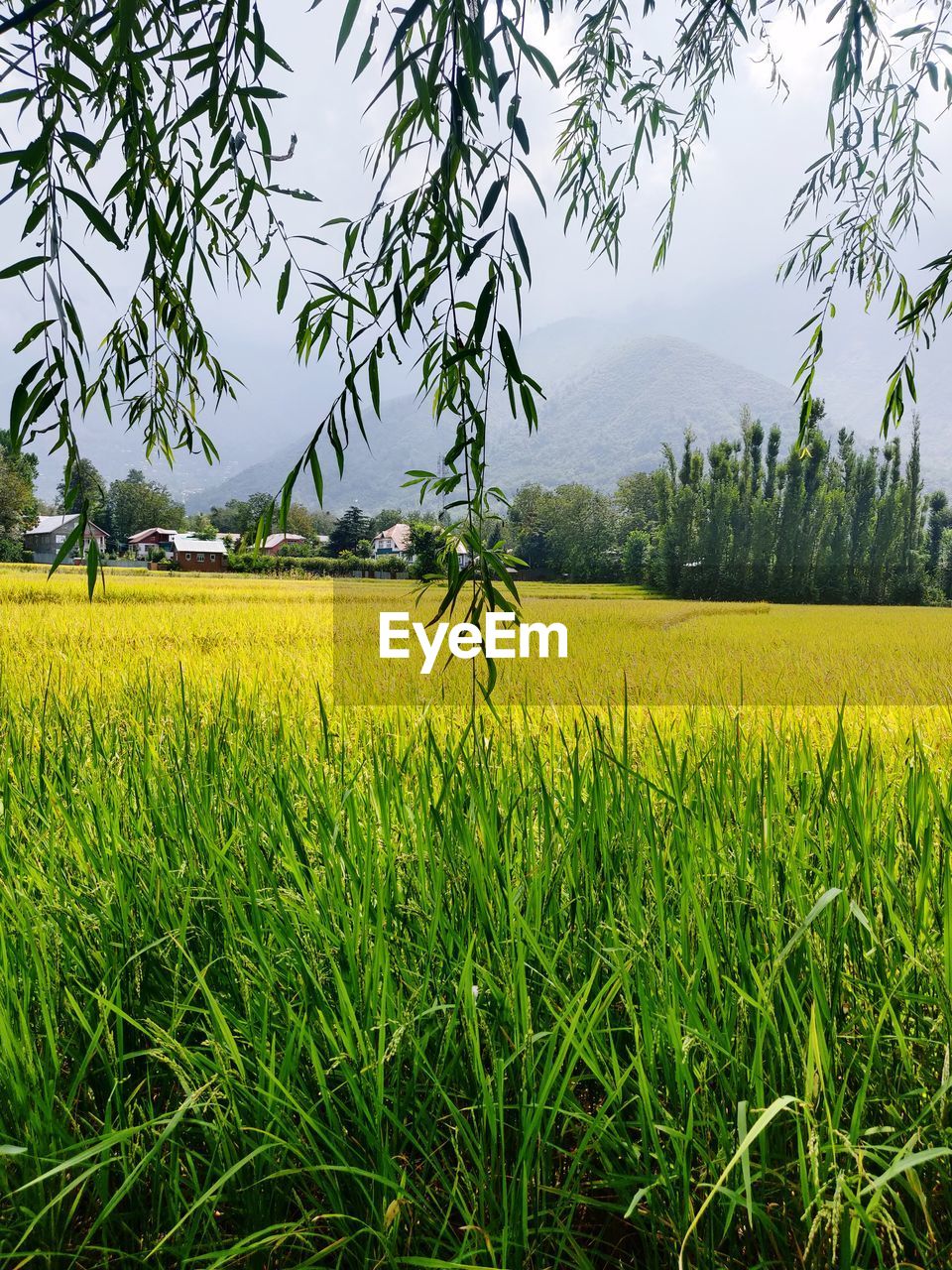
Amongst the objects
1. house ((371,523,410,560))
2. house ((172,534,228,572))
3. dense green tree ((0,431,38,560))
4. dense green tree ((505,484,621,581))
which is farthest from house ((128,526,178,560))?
dense green tree ((505,484,621,581))

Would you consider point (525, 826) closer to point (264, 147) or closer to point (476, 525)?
point (476, 525)

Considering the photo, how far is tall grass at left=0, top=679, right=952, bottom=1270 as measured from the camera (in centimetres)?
82

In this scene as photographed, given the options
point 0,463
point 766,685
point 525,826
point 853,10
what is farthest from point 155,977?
point 0,463

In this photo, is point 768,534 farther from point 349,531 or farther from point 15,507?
point 15,507

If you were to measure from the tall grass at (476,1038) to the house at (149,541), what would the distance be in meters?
32.2

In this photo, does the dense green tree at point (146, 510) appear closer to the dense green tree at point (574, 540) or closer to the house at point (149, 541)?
the house at point (149, 541)

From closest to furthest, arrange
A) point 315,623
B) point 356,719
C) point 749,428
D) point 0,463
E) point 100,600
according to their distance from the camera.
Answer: point 356,719 < point 315,623 < point 100,600 < point 749,428 < point 0,463

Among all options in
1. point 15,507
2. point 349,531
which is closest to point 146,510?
point 15,507

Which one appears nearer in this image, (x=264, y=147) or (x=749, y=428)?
(x=264, y=147)

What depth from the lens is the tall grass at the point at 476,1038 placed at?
0.82m

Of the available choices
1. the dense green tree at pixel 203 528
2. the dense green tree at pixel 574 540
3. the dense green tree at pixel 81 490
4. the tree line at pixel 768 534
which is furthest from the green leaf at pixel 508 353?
the dense green tree at pixel 203 528

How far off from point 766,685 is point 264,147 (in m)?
4.32

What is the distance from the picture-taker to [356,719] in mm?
3051

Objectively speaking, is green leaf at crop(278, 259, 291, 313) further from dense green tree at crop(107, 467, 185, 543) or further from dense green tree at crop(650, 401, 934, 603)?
dense green tree at crop(107, 467, 185, 543)
